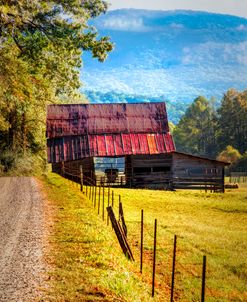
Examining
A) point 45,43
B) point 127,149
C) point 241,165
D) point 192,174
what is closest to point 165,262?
point 45,43

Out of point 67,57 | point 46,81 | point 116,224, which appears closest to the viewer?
point 116,224

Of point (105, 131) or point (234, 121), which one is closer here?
point (105, 131)

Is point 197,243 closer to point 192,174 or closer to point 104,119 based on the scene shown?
point 192,174

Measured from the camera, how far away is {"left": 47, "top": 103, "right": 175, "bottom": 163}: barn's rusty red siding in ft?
132

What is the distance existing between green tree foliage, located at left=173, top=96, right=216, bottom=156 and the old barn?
6893 centimetres

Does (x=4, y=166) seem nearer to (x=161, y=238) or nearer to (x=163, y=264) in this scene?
(x=161, y=238)

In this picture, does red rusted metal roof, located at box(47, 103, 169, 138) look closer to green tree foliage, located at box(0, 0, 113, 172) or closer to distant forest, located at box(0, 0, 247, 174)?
distant forest, located at box(0, 0, 247, 174)

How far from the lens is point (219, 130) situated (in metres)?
107

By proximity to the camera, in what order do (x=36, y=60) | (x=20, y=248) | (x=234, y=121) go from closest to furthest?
1. (x=20, y=248)
2. (x=36, y=60)
3. (x=234, y=121)

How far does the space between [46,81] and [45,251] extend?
25.9m

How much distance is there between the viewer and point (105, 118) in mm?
43469

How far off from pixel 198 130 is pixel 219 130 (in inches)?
352

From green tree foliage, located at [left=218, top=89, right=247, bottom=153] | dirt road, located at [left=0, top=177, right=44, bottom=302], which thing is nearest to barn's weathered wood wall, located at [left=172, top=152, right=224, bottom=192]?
dirt road, located at [left=0, top=177, right=44, bottom=302]

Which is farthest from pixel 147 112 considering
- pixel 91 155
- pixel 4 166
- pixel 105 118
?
pixel 4 166
